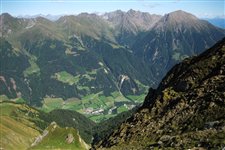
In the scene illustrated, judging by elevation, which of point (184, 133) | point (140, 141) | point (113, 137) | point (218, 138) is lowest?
point (113, 137)

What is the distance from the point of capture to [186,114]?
437 ft

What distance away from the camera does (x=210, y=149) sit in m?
90.2

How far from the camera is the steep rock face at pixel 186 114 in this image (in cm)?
10819

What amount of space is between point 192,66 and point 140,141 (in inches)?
1629

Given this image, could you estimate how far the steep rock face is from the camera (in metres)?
108

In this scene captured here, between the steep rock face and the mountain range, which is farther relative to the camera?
the steep rock face

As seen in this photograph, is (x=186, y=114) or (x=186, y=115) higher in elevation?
(x=186, y=114)

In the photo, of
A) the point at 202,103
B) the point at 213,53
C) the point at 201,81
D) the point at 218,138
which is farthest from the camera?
the point at 213,53

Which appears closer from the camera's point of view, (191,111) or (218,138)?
(218,138)

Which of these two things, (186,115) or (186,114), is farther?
(186,114)

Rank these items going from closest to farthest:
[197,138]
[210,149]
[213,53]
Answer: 1. [210,149]
2. [197,138]
3. [213,53]

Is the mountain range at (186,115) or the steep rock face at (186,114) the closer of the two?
the mountain range at (186,115)

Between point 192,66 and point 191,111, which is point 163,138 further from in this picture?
point 192,66

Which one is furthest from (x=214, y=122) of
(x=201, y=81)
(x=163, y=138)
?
(x=201, y=81)
